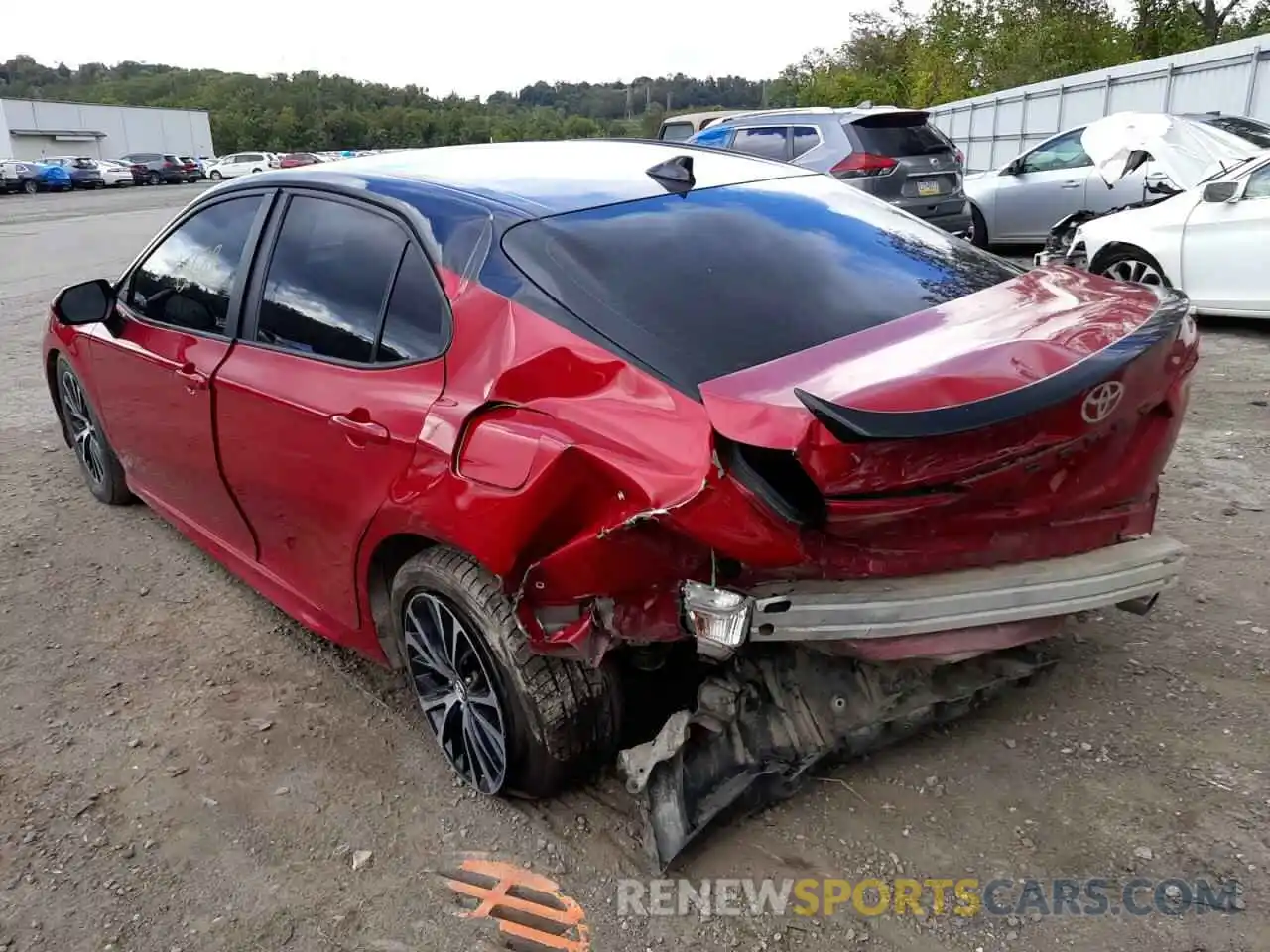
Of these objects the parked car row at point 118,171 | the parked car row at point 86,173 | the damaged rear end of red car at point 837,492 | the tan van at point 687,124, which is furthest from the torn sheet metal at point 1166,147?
the parked car row at point 86,173

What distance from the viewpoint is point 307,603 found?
3387mm

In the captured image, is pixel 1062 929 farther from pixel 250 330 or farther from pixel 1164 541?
pixel 250 330

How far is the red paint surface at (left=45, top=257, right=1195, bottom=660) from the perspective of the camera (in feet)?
7.00

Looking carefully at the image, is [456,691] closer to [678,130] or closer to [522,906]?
[522,906]

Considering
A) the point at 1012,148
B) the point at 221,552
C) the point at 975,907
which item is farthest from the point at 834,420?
the point at 1012,148

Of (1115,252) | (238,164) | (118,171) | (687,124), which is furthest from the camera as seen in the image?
(238,164)

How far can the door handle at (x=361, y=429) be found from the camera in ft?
9.05

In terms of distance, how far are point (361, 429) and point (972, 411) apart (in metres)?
1.60

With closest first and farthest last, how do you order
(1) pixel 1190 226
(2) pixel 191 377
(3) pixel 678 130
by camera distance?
1. (2) pixel 191 377
2. (1) pixel 1190 226
3. (3) pixel 678 130

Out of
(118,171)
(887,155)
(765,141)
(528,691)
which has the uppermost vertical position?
(765,141)

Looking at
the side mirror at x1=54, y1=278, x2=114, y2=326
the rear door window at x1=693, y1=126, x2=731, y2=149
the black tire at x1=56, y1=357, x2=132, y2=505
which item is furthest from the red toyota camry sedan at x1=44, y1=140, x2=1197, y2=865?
the rear door window at x1=693, y1=126, x2=731, y2=149

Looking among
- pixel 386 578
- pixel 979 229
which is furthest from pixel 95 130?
pixel 386 578

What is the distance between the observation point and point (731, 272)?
2.78 meters

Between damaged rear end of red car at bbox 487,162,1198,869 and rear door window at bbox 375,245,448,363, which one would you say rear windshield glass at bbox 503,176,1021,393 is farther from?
rear door window at bbox 375,245,448,363
